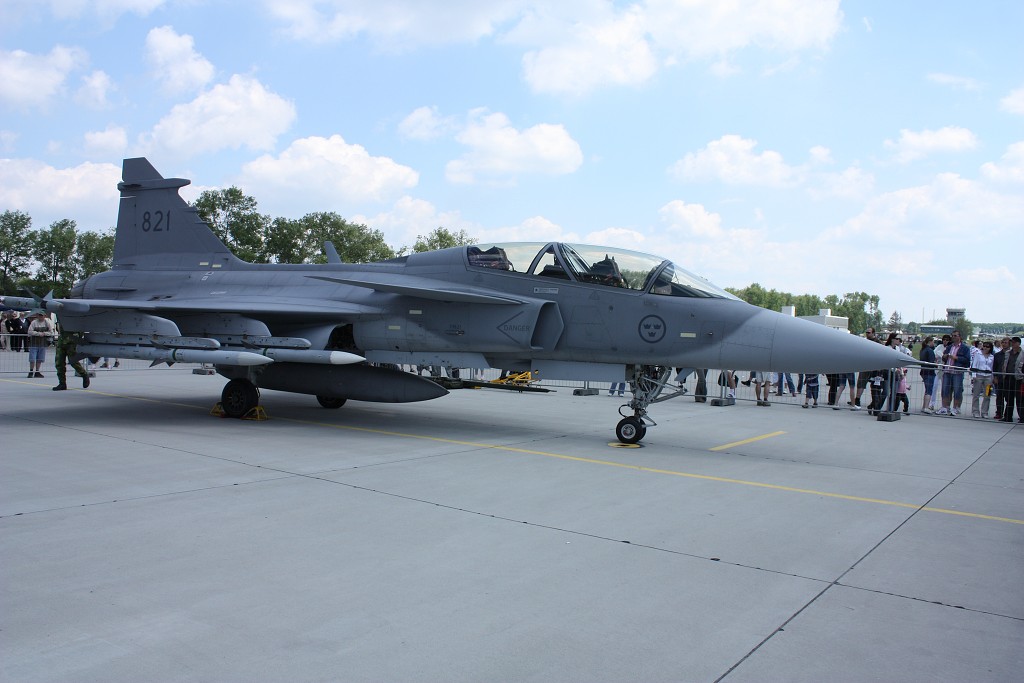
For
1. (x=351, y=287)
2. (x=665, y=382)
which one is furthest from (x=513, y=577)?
(x=351, y=287)

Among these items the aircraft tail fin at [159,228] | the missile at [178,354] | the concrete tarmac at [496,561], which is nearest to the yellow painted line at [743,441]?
the concrete tarmac at [496,561]

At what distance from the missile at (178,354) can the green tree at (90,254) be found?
2232 inches

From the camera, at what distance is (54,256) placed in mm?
61250

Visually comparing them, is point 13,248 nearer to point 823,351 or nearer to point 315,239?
point 315,239

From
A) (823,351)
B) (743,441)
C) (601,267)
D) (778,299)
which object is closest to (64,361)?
(601,267)

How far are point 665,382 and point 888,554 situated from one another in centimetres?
444

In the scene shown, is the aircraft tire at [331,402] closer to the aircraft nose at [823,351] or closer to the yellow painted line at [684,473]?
the yellow painted line at [684,473]

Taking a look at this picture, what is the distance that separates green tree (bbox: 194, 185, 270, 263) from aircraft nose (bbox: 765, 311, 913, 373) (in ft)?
142

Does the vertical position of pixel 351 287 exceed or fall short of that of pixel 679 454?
it exceeds it

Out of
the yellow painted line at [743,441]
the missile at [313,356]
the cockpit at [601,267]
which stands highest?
the cockpit at [601,267]

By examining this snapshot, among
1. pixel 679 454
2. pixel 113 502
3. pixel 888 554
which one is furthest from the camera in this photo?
pixel 679 454

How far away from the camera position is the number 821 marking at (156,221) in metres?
12.4

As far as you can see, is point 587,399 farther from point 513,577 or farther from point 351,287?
point 513,577

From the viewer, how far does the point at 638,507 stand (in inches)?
225
